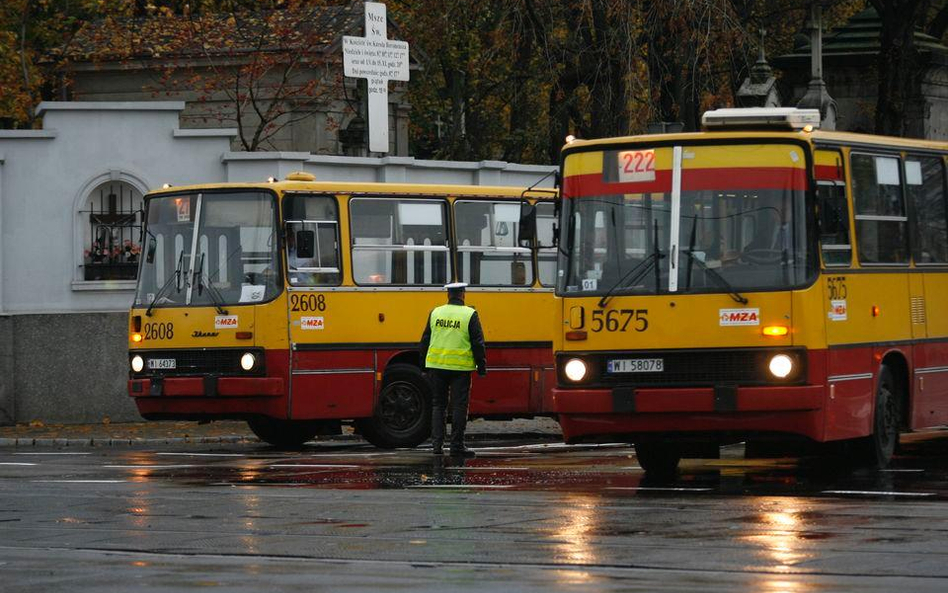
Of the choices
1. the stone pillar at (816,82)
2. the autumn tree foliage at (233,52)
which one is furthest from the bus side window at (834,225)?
the autumn tree foliage at (233,52)

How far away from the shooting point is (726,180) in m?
15.9

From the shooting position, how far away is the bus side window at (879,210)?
16.8 meters

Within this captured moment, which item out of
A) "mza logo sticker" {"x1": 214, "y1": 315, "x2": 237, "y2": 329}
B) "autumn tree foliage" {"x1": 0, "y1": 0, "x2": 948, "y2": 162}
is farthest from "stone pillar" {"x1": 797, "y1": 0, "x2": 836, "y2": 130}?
"mza logo sticker" {"x1": 214, "y1": 315, "x2": 237, "y2": 329}

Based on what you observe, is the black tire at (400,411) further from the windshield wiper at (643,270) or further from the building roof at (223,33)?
the building roof at (223,33)

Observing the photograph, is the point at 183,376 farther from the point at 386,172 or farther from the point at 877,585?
the point at 877,585

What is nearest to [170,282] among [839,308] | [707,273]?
[707,273]

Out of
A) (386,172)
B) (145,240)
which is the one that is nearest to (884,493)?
(145,240)

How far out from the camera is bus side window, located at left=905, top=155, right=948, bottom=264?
1767 cm

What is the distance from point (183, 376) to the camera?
72.3 feet

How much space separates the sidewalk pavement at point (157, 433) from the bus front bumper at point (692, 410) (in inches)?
348

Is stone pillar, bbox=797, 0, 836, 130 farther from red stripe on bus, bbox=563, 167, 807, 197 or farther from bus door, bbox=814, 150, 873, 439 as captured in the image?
red stripe on bus, bbox=563, 167, 807, 197

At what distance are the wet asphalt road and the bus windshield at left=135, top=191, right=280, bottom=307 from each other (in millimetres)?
2950

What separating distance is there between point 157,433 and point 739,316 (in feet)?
38.7

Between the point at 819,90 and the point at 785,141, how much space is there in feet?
42.6
